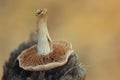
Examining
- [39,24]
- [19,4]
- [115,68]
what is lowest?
[115,68]

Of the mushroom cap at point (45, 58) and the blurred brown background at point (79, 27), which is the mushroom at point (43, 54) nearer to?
the mushroom cap at point (45, 58)

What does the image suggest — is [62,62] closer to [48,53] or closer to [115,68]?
[48,53]

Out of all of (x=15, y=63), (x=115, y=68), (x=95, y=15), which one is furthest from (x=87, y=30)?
(x=15, y=63)

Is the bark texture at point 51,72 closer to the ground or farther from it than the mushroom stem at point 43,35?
closer to the ground

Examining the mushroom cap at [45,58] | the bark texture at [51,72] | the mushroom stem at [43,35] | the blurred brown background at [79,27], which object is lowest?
the blurred brown background at [79,27]

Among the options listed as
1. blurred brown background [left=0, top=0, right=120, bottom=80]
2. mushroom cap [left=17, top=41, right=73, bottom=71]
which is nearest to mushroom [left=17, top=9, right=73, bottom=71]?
mushroom cap [left=17, top=41, right=73, bottom=71]

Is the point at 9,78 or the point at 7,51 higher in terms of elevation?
the point at 9,78

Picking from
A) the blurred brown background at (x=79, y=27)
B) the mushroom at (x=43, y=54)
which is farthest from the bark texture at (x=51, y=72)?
the blurred brown background at (x=79, y=27)

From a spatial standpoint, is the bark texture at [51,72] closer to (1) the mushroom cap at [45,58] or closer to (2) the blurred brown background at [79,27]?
(1) the mushroom cap at [45,58]

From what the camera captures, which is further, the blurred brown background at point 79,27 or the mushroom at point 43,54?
the blurred brown background at point 79,27
